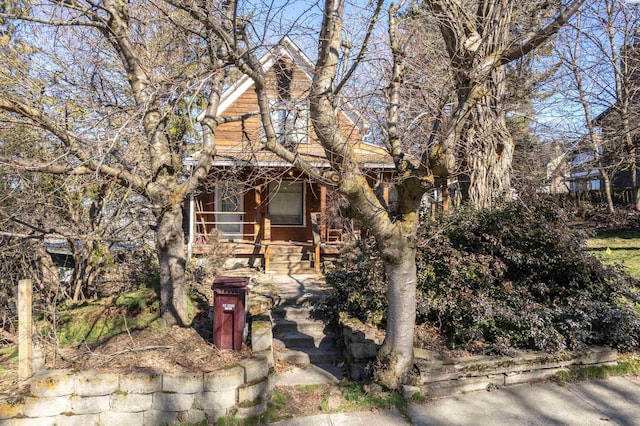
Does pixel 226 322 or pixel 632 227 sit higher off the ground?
pixel 632 227

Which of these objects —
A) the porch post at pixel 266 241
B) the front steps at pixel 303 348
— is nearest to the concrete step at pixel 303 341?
the front steps at pixel 303 348

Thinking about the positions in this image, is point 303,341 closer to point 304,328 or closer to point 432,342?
point 304,328

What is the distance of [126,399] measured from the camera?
165 inches

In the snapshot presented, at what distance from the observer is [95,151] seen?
497cm

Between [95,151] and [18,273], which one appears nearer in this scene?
[95,151]

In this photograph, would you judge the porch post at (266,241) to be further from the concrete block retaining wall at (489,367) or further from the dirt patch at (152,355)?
the concrete block retaining wall at (489,367)

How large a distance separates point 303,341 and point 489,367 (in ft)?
8.67

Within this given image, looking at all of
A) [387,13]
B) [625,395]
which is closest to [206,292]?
[387,13]

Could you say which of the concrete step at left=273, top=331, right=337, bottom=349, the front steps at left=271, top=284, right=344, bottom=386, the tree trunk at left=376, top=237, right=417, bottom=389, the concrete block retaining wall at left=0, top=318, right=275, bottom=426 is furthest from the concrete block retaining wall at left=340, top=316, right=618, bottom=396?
the concrete block retaining wall at left=0, top=318, right=275, bottom=426

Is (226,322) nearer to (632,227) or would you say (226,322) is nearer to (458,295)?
(458,295)

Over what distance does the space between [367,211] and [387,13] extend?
246 cm

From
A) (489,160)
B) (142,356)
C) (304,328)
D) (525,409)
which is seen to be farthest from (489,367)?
(489,160)

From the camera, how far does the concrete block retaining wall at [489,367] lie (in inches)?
182

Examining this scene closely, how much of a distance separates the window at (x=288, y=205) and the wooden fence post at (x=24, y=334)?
849 centimetres
